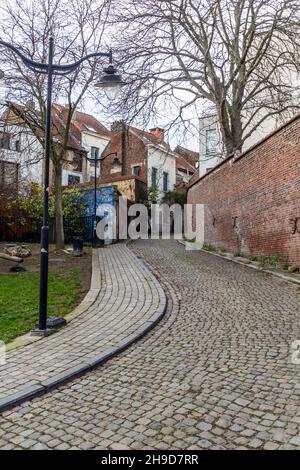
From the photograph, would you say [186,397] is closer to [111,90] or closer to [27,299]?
[27,299]

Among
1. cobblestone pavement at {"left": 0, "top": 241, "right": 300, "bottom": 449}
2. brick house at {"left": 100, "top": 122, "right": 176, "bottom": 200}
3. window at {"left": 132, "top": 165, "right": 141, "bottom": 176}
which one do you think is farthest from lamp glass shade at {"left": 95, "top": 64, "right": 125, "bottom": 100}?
window at {"left": 132, "top": 165, "right": 141, "bottom": 176}

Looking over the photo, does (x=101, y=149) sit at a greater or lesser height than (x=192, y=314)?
greater

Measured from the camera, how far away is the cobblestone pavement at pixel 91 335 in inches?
161

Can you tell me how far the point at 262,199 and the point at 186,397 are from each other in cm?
959

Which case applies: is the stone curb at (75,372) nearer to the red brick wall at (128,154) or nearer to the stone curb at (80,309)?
the stone curb at (80,309)

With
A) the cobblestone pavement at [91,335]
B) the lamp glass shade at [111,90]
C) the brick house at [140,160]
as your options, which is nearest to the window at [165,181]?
the brick house at [140,160]

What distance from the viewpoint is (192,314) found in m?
6.61

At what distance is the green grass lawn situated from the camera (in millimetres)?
5789

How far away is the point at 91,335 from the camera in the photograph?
542cm

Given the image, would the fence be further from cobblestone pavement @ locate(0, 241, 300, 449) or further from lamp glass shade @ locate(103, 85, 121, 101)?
cobblestone pavement @ locate(0, 241, 300, 449)

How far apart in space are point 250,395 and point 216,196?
14.0 metres
